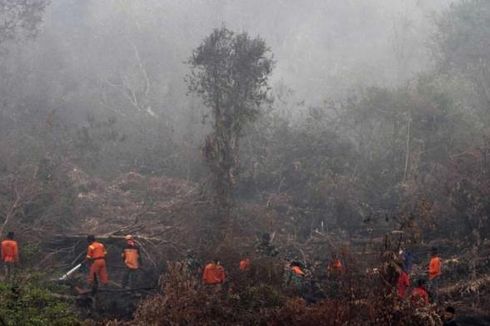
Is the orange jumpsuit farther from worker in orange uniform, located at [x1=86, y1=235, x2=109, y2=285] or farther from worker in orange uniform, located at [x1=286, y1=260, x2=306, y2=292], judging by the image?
worker in orange uniform, located at [x1=286, y1=260, x2=306, y2=292]

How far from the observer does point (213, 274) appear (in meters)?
10.7

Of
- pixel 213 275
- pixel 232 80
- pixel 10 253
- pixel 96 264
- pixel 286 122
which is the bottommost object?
pixel 213 275

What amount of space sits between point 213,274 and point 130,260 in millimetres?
2563

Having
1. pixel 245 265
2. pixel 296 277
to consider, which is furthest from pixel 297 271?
pixel 245 265

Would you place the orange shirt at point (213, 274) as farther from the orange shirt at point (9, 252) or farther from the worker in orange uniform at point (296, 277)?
the orange shirt at point (9, 252)

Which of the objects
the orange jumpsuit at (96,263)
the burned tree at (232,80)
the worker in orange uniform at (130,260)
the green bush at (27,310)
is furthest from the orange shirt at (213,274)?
the burned tree at (232,80)

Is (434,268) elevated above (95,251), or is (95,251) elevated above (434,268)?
(95,251)

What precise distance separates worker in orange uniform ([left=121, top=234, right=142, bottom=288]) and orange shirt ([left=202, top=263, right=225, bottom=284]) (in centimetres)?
228

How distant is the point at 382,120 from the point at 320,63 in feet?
50.8

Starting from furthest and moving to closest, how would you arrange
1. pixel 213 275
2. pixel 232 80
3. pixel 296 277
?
pixel 232 80, pixel 296 277, pixel 213 275

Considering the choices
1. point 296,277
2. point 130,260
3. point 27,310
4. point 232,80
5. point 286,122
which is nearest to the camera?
point 27,310

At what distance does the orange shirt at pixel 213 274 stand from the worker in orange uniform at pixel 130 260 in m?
2.28

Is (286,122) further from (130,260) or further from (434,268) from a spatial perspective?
(434,268)

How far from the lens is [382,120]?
21.5 meters
